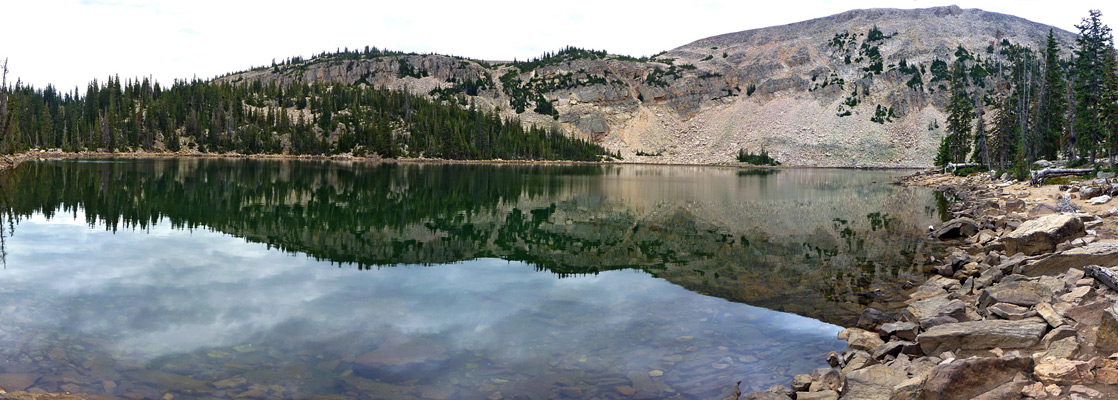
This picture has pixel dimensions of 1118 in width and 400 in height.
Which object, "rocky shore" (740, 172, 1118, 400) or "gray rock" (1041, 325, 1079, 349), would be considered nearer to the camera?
"rocky shore" (740, 172, 1118, 400)

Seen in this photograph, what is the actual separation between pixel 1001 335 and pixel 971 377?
2829mm

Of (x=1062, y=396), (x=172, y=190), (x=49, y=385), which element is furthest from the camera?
(x=172, y=190)

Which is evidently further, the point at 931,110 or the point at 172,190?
the point at 931,110

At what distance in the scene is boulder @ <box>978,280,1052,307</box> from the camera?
11914 mm

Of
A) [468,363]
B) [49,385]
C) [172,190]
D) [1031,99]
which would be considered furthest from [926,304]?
[1031,99]

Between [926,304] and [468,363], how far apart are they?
1074cm

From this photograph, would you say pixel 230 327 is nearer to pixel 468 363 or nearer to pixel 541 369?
pixel 468 363

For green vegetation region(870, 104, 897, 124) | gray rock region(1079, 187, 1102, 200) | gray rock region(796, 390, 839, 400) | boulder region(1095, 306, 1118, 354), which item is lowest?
gray rock region(796, 390, 839, 400)

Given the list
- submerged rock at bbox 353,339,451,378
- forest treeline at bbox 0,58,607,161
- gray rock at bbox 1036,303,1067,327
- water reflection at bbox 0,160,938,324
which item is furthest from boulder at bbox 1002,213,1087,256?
forest treeline at bbox 0,58,607,161

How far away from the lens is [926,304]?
46.1 feet

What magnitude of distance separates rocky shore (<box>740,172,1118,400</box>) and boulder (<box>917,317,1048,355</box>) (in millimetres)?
14

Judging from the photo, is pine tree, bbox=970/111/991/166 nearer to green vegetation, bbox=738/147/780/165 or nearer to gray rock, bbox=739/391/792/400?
gray rock, bbox=739/391/792/400

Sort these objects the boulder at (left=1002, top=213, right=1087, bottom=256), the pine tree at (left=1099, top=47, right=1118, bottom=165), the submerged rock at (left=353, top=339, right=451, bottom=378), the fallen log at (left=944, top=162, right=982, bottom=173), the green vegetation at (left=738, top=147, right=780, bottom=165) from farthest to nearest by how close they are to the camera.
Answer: the green vegetation at (left=738, top=147, right=780, bottom=165) → the fallen log at (left=944, top=162, right=982, bottom=173) → the pine tree at (left=1099, top=47, right=1118, bottom=165) → the boulder at (left=1002, top=213, right=1087, bottom=256) → the submerged rock at (left=353, top=339, right=451, bottom=378)

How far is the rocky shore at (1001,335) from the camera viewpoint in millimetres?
7684
